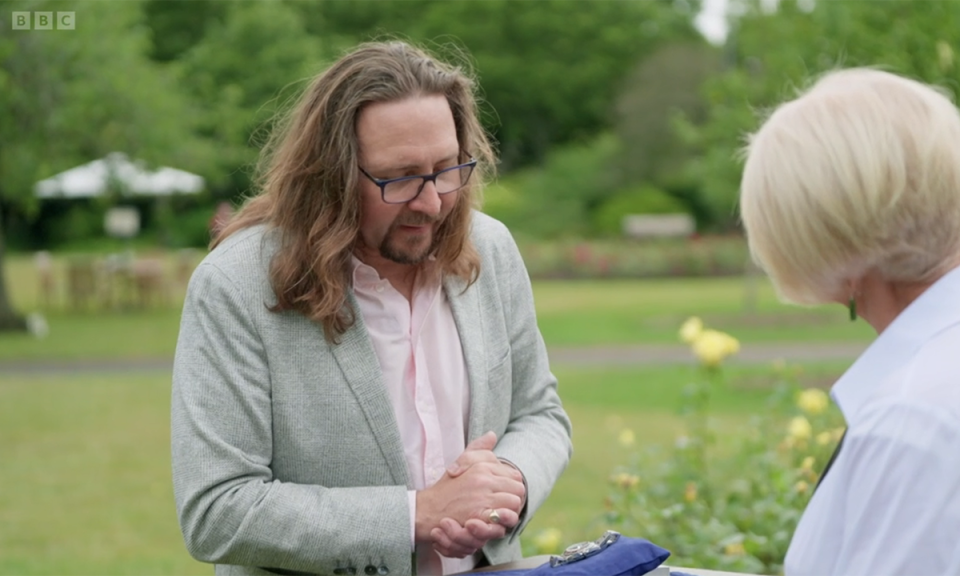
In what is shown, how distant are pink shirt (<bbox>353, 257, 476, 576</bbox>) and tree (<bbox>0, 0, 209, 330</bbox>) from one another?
15.0m

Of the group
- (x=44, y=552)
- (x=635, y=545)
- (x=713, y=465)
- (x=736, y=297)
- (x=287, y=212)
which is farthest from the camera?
(x=736, y=297)

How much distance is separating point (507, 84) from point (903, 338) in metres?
57.2

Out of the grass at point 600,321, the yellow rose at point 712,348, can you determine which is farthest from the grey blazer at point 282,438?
the grass at point 600,321

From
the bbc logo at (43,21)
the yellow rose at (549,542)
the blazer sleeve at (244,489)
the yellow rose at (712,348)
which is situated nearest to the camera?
the blazer sleeve at (244,489)

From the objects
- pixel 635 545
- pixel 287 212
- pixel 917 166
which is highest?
pixel 917 166

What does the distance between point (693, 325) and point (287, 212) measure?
310 cm

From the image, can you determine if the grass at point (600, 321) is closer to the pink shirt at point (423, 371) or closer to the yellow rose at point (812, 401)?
the yellow rose at point (812, 401)

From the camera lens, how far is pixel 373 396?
8.18ft

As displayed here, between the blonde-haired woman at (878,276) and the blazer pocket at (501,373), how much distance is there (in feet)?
3.12

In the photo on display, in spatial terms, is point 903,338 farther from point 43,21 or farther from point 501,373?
point 43,21

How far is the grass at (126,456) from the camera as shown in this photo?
677cm

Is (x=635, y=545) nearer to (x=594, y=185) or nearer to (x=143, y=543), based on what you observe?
(x=143, y=543)

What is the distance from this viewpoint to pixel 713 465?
6000 mm

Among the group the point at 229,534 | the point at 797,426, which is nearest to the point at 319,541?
the point at 229,534
